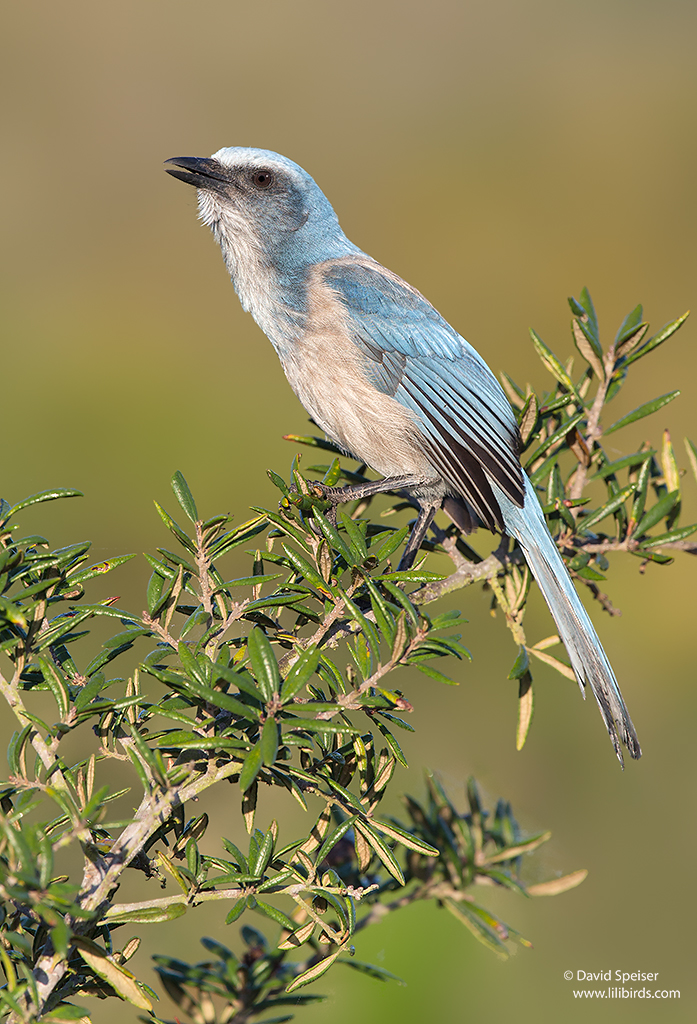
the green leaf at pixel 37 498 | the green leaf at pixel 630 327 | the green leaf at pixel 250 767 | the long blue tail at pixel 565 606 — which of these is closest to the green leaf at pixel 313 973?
the green leaf at pixel 250 767

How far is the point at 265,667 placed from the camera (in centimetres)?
104

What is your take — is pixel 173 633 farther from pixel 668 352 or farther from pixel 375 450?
pixel 668 352

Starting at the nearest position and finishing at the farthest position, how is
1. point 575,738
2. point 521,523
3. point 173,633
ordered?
point 173,633, point 521,523, point 575,738

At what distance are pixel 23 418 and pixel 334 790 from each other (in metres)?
3.05

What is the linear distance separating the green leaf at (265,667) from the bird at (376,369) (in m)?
0.96

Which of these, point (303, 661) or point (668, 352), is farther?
point (668, 352)

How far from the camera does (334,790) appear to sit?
115 cm

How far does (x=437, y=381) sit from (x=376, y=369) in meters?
0.19

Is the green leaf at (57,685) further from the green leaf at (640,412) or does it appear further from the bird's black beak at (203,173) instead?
the bird's black beak at (203,173)

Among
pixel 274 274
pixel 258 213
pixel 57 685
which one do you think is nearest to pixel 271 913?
pixel 57 685

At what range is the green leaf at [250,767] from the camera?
35.9 inches

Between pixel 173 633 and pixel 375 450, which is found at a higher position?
pixel 375 450

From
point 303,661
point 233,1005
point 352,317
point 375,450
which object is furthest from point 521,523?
point 233,1005

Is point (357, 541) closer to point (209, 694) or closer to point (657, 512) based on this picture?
point (209, 694)
